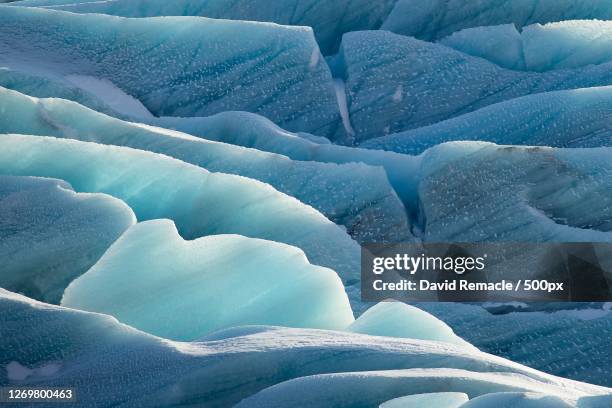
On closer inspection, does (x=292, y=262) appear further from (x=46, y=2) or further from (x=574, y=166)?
(x=46, y=2)

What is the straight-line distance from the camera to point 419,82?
5711mm

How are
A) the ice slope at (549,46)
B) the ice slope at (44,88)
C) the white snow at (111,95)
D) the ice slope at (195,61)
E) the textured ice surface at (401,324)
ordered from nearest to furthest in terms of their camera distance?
the textured ice surface at (401,324) < the ice slope at (44,88) < the white snow at (111,95) < the ice slope at (195,61) < the ice slope at (549,46)

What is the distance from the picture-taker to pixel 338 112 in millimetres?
5594

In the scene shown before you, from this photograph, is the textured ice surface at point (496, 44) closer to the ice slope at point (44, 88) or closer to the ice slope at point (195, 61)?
the ice slope at point (195, 61)

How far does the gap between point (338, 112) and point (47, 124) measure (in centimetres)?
140

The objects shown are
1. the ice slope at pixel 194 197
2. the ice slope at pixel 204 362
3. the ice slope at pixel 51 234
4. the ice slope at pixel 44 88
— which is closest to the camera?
the ice slope at pixel 204 362

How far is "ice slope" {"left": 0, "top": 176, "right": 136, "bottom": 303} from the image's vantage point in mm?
3734

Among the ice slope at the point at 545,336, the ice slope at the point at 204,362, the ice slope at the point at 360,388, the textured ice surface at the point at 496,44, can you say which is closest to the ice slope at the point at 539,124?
the textured ice surface at the point at 496,44

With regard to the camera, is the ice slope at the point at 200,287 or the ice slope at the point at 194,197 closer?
the ice slope at the point at 200,287

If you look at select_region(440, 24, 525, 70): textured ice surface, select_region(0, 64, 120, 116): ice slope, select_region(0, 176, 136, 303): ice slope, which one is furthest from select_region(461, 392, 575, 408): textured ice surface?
select_region(440, 24, 525, 70): textured ice surface

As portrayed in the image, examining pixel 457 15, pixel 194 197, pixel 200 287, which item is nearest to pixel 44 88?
pixel 194 197

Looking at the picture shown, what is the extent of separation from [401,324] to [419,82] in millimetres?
2263

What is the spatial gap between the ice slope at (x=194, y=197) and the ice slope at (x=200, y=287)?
41cm

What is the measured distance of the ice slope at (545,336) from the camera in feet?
14.2
